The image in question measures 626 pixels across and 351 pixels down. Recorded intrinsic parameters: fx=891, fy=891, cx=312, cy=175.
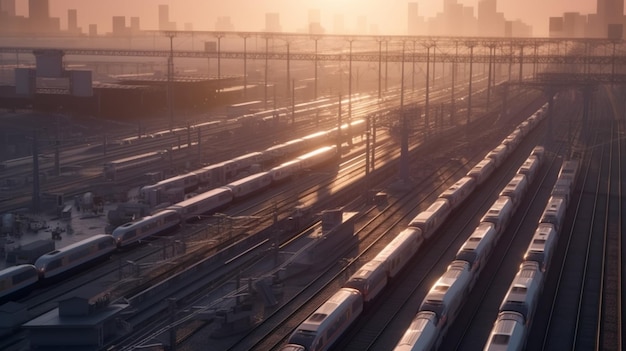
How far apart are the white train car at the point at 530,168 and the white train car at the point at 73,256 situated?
12822mm

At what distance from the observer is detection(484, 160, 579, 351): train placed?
11.1 metres

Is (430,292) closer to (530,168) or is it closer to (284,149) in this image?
(530,168)

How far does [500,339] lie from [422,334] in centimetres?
96

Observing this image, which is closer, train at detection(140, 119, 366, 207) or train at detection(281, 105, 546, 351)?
train at detection(281, 105, 546, 351)

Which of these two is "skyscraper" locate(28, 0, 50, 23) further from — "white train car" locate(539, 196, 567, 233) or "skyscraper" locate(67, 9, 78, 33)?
"white train car" locate(539, 196, 567, 233)

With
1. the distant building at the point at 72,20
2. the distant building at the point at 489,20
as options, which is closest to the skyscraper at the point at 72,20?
the distant building at the point at 72,20

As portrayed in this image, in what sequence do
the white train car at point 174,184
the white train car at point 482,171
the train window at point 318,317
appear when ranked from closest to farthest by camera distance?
the train window at point 318,317 < the white train car at point 174,184 < the white train car at point 482,171

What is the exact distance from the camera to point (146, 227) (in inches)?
741

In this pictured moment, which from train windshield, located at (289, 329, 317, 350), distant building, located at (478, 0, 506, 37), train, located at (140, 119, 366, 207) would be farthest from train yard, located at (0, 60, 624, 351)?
distant building, located at (478, 0, 506, 37)

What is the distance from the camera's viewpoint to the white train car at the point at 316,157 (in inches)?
1111

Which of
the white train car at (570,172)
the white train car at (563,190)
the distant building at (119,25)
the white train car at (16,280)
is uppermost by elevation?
the distant building at (119,25)

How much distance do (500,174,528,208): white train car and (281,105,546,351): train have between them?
29.9 inches

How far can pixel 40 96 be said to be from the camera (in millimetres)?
39250

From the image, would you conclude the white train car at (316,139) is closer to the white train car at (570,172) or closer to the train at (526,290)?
the white train car at (570,172)
